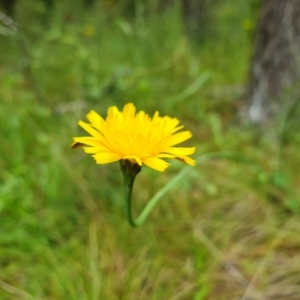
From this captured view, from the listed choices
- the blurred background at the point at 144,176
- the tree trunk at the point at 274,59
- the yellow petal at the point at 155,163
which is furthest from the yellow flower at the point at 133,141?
the tree trunk at the point at 274,59

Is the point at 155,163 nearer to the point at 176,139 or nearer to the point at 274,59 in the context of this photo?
the point at 176,139

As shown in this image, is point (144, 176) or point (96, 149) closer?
point (96, 149)

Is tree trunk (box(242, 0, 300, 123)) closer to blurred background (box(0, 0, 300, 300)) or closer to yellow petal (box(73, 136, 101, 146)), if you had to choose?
blurred background (box(0, 0, 300, 300))

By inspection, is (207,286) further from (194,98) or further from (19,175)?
(194,98)

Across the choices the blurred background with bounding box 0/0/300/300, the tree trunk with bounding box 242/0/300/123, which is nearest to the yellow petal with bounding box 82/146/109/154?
the blurred background with bounding box 0/0/300/300

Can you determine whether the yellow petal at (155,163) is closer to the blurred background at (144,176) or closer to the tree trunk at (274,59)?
the blurred background at (144,176)

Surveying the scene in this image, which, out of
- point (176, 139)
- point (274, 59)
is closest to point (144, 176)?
point (274, 59)
